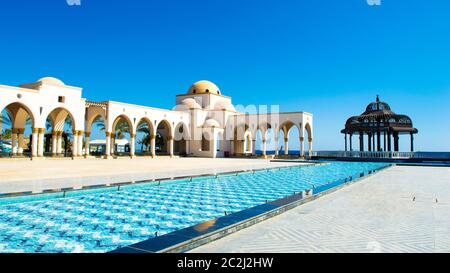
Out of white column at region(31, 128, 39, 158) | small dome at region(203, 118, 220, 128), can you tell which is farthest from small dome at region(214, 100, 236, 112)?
white column at region(31, 128, 39, 158)

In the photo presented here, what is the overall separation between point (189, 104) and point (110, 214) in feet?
99.8

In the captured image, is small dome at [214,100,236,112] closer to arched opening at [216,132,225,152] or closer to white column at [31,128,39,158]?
arched opening at [216,132,225,152]

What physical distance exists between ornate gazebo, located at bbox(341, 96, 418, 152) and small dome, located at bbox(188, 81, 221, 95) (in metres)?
15.9

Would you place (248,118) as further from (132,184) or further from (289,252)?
(289,252)

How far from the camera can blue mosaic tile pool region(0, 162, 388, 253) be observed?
395 cm

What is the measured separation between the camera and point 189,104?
117ft

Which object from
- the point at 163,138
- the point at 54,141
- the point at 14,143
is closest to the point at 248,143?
the point at 163,138

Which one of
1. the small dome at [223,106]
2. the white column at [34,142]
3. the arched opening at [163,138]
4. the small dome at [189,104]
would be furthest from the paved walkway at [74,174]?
the small dome at [223,106]

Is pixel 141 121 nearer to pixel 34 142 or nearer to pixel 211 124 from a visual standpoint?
pixel 211 124

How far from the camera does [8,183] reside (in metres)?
8.49

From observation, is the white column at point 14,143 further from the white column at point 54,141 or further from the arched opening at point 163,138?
the arched opening at point 163,138

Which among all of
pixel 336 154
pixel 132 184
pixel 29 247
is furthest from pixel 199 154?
pixel 29 247

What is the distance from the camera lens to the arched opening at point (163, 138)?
1271 inches
